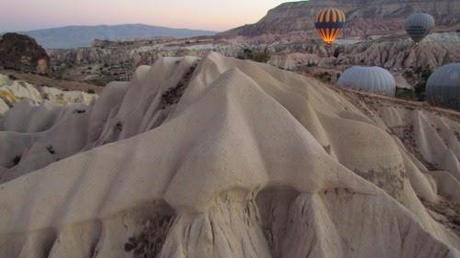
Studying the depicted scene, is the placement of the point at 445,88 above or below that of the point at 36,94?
above

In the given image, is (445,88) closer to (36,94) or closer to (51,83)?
(36,94)

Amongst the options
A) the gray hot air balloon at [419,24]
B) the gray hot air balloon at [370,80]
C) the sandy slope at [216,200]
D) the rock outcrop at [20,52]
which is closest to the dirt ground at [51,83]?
the rock outcrop at [20,52]

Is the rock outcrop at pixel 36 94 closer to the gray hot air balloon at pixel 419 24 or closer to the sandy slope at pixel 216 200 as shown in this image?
the sandy slope at pixel 216 200

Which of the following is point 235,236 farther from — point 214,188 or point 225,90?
point 225,90

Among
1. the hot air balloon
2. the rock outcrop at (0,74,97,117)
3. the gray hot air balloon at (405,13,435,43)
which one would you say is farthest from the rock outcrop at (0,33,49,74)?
the gray hot air balloon at (405,13,435,43)

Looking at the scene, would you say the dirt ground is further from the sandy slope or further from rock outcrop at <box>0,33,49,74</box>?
the sandy slope

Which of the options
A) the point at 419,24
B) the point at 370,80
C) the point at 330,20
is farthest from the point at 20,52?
the point at 419,24
